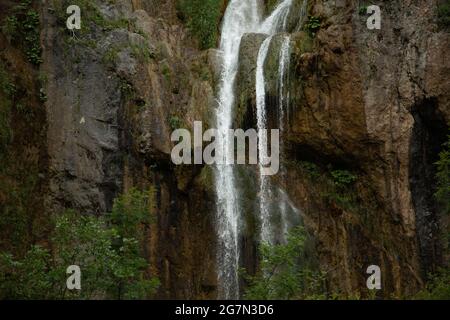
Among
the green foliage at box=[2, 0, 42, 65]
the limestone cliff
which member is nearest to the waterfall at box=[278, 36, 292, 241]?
the limestone cliff

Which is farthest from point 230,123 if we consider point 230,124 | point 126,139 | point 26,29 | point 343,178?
point 26,29

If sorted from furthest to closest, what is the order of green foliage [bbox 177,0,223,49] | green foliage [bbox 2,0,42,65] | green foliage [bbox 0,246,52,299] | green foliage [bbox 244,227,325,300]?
1. green foliage [bbox 177,0,223,49]
2. green foliage [bbox 2,0,42,65]
3. green foliage [bbox 0,246,52,299]
4. green foliage [bbox 244,227,325,300]

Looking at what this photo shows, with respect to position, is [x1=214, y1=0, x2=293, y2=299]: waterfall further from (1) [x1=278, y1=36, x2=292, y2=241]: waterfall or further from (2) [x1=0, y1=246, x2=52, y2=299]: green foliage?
(2) [x1=0, y1=246, x2=52, y2=299]: green foliage

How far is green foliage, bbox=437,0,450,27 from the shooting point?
63.7 ft

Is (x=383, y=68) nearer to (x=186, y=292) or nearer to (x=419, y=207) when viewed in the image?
(x=419, y=207)

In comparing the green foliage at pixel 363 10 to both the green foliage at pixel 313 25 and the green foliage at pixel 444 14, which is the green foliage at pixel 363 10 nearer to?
the green foliage at pixel 313 25

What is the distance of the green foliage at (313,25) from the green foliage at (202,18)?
13.1 ft

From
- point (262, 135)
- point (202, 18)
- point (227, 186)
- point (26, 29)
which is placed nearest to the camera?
point (227, 186)

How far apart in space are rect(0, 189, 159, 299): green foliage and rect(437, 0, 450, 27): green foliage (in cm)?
1177

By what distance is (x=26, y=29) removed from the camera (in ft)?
62.4

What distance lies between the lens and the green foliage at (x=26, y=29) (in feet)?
61.5

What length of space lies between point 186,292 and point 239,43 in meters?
8.82

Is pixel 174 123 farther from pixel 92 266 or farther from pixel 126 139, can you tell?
pixel 92 266

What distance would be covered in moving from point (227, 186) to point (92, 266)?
6775 mm
